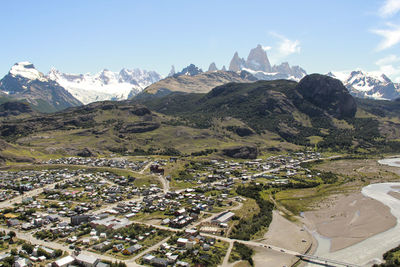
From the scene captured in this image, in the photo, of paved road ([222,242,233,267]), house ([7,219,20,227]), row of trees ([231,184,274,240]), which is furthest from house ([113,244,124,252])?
house ([7,219,20,227])

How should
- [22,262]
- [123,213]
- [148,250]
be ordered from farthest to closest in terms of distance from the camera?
[123,213] < [148,250] < [22,262]

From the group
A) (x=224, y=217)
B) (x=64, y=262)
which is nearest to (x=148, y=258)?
(x=64, y=262)

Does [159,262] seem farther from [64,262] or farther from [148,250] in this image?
[64,262]

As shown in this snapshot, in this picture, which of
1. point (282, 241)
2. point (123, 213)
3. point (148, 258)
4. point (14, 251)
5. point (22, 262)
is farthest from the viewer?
point (123, 213)

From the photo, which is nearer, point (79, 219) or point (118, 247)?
point (118, 247)

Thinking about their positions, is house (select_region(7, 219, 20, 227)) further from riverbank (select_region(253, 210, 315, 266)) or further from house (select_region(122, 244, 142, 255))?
riverbank (select_region(253, 210, 315, 266))

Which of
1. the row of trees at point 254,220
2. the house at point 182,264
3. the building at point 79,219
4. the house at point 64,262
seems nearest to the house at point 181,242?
the house at point 182,264

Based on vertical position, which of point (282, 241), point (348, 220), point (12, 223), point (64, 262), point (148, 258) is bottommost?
point (348, 220)
